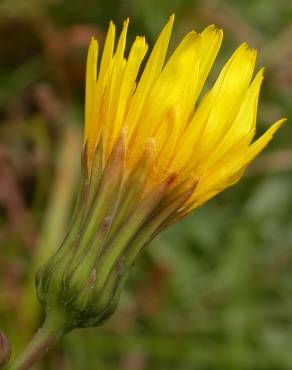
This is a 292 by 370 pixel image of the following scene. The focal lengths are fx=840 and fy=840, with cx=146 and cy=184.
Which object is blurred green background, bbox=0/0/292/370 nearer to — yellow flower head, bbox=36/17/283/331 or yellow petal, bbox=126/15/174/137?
yellow flower head, bbox=36/17/283/331

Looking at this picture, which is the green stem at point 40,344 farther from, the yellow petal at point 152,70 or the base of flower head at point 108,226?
the yellow petal at point 152,70

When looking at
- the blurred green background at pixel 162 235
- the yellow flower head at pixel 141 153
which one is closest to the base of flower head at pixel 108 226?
Answer: the yellow flower head at pixel 141 153

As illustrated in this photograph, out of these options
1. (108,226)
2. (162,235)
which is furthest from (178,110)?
(162,235)

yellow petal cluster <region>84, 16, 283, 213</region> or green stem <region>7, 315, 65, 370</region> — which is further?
yellow petal cluster <region>84, 16, 283, 213</region>

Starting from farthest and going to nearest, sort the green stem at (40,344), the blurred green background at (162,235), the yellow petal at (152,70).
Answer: the blurred green background at (162,235) < the yellow petal at (152,70) < the green stem at (40,344)

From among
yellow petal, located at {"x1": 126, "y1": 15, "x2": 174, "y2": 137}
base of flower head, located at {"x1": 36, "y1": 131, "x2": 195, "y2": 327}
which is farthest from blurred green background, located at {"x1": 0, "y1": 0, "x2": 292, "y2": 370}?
yellow petal, located at {"x1": 126, "y1": 15, "x2": 174, "y2": 137}

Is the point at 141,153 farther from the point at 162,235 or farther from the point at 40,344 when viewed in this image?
the point at 162,235

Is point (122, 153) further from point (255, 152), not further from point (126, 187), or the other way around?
point (255, 152)
